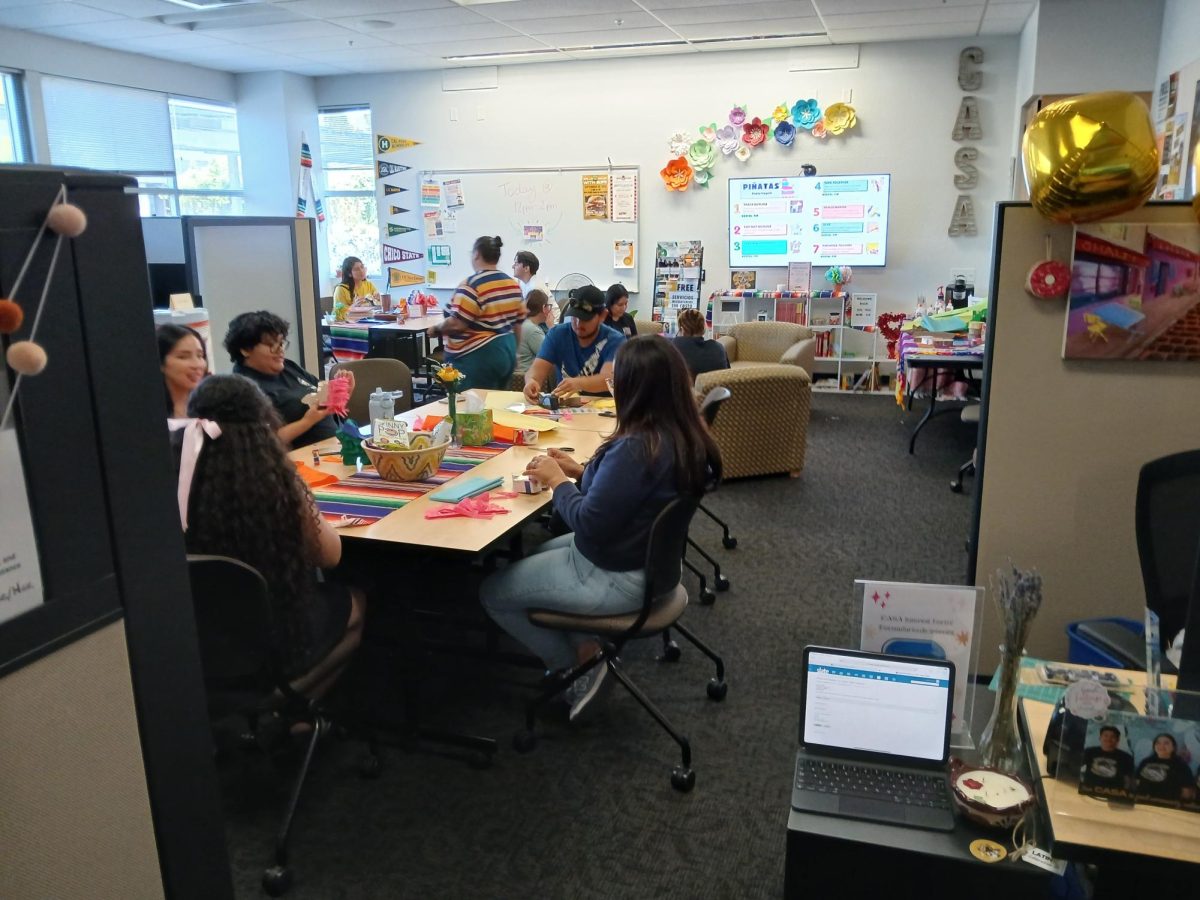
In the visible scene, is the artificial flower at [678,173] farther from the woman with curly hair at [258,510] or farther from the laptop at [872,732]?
the laptop at [872,732]

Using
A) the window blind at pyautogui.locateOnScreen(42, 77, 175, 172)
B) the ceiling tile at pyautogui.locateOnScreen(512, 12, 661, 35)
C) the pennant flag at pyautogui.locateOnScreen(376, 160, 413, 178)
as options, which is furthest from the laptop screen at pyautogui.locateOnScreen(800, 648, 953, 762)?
the pennant flag at pyautogui.locateOnScreen(376, 160, 413, 178)

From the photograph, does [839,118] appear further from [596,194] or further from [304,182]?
[304,182]

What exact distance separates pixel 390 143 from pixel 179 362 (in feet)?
20.8

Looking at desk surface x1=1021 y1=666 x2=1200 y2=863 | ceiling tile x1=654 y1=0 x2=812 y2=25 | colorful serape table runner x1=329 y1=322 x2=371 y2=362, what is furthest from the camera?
colorful serape table runner x1=329 y1=322 x2=371 y2=362

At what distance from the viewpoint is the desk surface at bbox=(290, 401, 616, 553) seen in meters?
2.22

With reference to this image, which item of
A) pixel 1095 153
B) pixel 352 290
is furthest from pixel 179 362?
pixel 352 290

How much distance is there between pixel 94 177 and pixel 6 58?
7210 millimetres

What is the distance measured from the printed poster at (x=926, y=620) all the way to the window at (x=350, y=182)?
8048 mm

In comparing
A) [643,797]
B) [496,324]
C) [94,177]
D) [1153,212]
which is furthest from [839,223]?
[94,177]

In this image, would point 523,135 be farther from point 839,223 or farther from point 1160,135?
point 1160,135

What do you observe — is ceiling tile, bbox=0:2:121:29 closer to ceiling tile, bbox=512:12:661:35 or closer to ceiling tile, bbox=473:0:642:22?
ceiling tile, bbox=473:0:642:22

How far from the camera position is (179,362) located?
2861 mm

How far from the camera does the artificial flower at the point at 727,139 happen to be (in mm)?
7551

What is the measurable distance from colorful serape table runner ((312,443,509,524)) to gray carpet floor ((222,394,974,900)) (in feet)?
2.13
